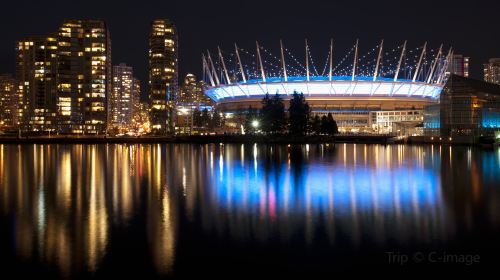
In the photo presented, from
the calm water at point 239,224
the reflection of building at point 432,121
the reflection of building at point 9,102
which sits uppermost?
the reflection of building at point 9,102

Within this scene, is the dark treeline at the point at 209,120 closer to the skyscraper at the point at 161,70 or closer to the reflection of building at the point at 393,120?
the reflection of building at the point at 393,120

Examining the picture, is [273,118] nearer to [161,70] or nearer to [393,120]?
[393,120]

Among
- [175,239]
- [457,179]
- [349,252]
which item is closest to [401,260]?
[349,252]

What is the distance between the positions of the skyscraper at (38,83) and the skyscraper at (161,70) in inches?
1177

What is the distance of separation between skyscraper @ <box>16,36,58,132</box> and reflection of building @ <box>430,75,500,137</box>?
109 metres

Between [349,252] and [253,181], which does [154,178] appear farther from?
[349,252]

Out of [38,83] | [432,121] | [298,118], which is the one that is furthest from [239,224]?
[38,83]

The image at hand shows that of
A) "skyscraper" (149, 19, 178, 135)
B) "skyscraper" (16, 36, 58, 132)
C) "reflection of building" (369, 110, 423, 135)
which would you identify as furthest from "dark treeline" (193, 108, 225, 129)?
"skyscraper" (16, 36, 58, 132)

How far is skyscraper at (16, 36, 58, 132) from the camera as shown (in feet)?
477

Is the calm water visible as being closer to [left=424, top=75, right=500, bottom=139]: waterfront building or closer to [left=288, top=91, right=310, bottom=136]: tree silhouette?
[left=424, top=75, right=500, bottom=139]: waterfront building

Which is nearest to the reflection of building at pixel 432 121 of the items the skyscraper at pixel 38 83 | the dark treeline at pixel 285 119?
the dark treeline at pixel 285 119

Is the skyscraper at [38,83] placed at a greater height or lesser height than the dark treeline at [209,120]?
greater

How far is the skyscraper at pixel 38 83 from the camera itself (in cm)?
14538

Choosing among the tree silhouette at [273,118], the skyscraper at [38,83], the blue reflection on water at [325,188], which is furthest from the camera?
the skyscraper at [38,83]
